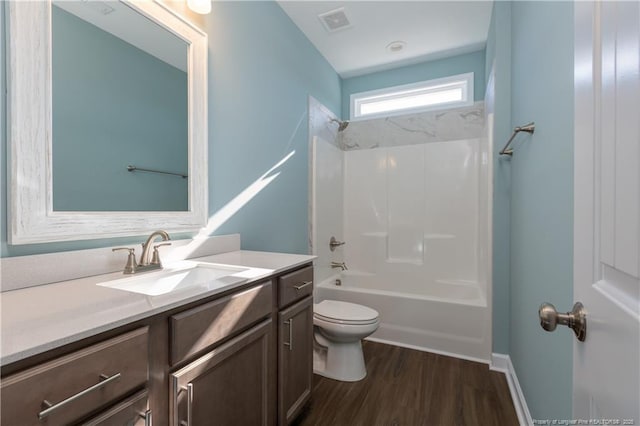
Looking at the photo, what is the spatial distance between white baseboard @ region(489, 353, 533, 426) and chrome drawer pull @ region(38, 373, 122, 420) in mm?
1826

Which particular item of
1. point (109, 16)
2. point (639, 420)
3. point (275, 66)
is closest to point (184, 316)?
point (639, 420)

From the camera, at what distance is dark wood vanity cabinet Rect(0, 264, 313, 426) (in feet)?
1.85

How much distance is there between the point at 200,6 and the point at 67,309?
4.80ft

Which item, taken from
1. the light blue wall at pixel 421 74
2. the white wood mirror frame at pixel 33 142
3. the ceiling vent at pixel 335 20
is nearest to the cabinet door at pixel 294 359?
the white wood mirror frame at pixel 33 142

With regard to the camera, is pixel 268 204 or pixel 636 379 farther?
pixel 268 204

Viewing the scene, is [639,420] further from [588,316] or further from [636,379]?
[588,316]

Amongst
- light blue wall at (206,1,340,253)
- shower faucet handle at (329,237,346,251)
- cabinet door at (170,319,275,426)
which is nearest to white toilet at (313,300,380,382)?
light blue wall at (206,1,340,253)

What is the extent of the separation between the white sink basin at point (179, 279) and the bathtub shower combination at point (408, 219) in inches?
53.8

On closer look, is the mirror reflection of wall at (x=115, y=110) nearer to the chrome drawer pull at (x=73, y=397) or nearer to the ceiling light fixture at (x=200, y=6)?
the ceiling light fixture at (x=200, y=6)

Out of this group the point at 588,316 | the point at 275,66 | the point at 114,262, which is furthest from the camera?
the point at 275,66

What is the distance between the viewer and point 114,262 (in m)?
1.15

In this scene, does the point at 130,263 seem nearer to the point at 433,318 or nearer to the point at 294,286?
the point at 294,286

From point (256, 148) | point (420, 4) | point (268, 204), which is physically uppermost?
point (420, 4)

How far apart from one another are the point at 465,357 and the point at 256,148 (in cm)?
223
